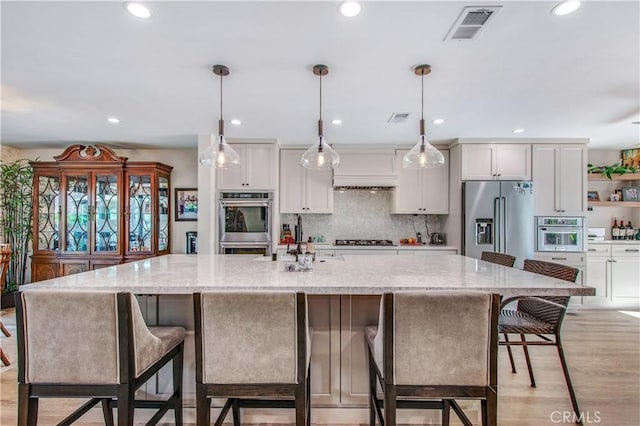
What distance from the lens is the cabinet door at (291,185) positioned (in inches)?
182

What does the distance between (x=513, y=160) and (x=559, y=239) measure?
48.6 inches

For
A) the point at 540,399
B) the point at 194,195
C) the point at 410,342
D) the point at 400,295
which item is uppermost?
the point at 194,195

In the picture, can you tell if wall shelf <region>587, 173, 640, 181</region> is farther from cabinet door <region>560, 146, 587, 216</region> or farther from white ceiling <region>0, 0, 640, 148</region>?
white ceiling <region>0, 0, 640, 148</region>

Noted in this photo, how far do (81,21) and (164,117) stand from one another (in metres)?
1.71

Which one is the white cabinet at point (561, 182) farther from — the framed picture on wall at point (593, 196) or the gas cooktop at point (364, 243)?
the gas cooktop at point (364, 243)

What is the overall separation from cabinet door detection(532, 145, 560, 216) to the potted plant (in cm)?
715

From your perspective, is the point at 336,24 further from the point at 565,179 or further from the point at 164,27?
the point at 565,179

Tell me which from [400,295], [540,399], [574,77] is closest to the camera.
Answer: [400,295]

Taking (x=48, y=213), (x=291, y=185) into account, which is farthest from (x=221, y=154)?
(x=48, y=213)

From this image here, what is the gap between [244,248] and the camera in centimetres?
424

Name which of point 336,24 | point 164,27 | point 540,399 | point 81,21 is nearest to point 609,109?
point 540,399

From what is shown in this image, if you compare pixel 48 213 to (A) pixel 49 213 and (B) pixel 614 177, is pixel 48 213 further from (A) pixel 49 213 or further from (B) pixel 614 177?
(B) pixel 614 177

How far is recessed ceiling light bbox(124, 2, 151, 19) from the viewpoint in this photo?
162 centimetres

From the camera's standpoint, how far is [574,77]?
246cm
